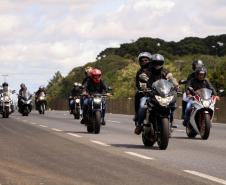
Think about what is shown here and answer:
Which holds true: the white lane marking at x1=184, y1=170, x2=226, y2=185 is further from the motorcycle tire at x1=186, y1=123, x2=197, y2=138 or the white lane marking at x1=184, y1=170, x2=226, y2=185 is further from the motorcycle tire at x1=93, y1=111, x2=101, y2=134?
the motorcycle tire at x1=93, y1=111, x2=101, y2=134

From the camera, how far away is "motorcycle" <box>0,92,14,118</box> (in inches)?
1400

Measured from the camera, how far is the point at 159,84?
14266 millimetres

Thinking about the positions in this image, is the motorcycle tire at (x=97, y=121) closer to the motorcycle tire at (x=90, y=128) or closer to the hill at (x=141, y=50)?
the motorcycle tire at (x=90, y=128)

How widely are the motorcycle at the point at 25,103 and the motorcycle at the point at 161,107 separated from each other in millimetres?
25472

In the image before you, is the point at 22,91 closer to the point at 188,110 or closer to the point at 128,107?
the point at 128,107

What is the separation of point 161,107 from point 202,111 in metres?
4.00

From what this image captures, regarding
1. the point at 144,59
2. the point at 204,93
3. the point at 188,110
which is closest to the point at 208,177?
the point at 144,59

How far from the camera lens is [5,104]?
36000 mm

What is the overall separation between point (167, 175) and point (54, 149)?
4.55 metres

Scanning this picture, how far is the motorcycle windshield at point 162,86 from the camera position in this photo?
14.2 m

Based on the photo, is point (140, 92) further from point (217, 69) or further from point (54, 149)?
point (217, 69)

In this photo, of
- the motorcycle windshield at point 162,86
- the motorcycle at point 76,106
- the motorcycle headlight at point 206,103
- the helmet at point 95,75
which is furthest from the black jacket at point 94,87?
the motorcycle at point 76,106

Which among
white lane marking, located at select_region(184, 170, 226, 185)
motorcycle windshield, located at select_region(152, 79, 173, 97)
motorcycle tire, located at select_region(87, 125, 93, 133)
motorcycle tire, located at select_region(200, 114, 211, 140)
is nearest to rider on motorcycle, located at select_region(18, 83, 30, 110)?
motorcycle tire, located at select_region(87, 125, 93, 133)

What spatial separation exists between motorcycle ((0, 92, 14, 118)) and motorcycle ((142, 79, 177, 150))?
21620 mm
